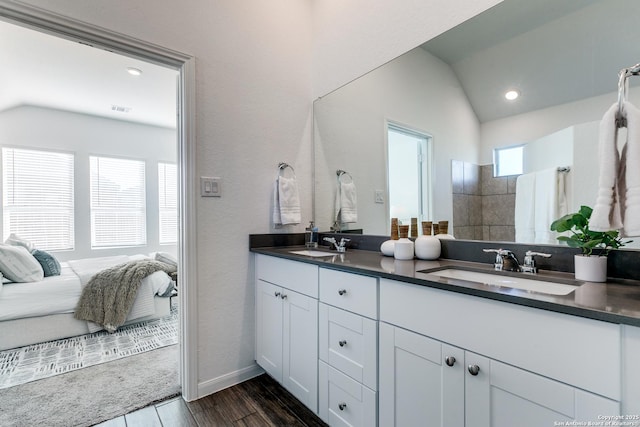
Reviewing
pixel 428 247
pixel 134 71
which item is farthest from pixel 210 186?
pixel 134 71

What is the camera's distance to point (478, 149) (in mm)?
1380

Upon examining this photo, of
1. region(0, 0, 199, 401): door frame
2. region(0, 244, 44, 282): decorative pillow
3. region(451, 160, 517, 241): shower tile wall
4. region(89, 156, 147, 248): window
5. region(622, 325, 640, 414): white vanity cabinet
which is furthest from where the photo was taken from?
region(89, 156, 147, 248): window

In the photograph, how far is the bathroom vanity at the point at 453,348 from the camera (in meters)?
0.66

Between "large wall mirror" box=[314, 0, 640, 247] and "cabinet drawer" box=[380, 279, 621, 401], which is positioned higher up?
"large wall mirror" box=[314, 0, 640, 247]

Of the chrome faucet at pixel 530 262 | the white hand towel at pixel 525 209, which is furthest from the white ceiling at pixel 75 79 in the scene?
the chrome faucet at pixel 530 262

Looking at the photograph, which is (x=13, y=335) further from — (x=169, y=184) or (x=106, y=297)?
(x=169, y=184)

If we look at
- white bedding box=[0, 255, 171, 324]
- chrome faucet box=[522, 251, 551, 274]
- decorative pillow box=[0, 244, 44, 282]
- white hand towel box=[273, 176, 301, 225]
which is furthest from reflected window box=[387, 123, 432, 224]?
decorative pillow box=[0, 244, 44, 282]

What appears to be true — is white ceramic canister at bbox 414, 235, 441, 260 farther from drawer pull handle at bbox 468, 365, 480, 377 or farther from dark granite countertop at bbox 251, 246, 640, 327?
drawer pull handle at bbox 468, 365, 480, 377

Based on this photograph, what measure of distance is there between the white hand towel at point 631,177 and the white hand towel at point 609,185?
0.01m

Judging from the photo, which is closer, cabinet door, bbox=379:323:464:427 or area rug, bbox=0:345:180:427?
cabinet door, bbox=379:323:464:427

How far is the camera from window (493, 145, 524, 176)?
126cm

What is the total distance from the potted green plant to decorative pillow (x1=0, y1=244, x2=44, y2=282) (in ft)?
12.1

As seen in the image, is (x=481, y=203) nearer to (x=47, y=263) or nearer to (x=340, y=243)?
(x=340, y=243)

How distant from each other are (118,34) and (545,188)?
2054 mm
